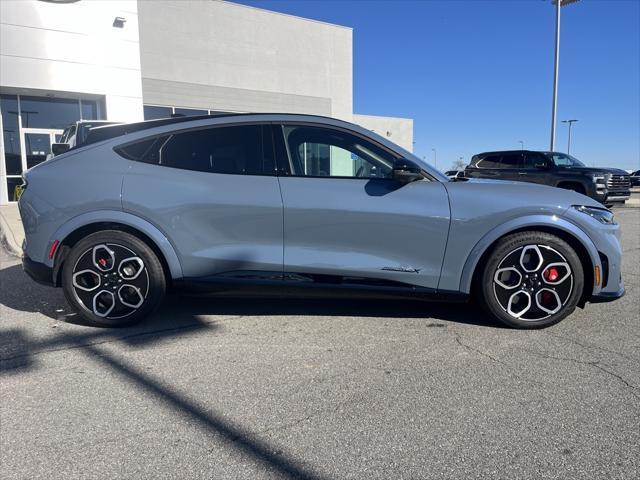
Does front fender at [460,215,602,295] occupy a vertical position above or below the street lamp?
below

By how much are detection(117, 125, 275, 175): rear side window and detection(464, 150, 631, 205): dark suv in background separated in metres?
11.3

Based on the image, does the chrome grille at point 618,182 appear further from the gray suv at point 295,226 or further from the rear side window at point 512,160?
the gray suv at point 295,226

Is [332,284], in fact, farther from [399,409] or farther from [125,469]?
[125,469]

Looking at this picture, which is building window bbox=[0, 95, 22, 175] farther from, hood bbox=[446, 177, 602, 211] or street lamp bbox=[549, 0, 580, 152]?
street lamp bbox=[549, 0, 580, 152]

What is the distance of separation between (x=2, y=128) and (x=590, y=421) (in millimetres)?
17790

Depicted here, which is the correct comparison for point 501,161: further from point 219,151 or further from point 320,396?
point 320,396

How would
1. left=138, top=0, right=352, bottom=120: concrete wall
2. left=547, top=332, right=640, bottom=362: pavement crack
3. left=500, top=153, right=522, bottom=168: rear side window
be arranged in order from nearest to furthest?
left=547, top=332, right=640, bottom=362: pavement crack → left=500, top=153, right=522, bottom=168: rear side window → left=138, top=0, right=352, bottom=120: concrete wall

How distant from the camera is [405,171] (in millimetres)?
3674

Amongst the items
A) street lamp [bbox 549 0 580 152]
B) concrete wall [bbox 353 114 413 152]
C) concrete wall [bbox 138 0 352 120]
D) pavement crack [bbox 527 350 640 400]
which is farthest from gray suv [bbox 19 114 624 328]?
concrete wall [bbox 353 114 413 152]

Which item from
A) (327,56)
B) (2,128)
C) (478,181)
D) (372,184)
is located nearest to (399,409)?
(372,184)

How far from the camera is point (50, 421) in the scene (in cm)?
261

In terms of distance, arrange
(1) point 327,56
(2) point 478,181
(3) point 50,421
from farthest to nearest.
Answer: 1. (1) point 327,56
2. (2) point 478,181
3. (3) point 50,421

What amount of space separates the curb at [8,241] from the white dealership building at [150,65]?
7428 mm

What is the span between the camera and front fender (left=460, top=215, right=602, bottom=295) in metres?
3.77
